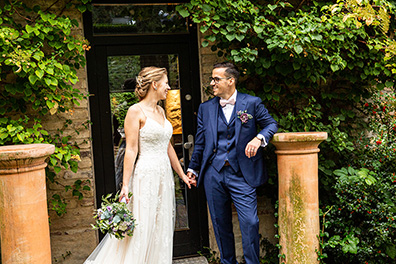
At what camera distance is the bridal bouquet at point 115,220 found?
3.12m

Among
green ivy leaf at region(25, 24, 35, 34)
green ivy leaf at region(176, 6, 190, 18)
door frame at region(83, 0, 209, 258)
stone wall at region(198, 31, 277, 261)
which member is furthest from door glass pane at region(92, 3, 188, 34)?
green ivy leaf at region(25, 24, 35, 34)

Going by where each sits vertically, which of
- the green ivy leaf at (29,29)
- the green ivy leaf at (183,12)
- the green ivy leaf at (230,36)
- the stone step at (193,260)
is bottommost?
the stone step at (193,260)

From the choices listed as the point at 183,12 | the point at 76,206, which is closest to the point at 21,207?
the point at 76,206

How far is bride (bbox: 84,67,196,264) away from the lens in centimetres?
336

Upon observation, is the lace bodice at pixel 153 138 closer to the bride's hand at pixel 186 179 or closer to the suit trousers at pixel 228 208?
the bride's hand at pixel 186 179

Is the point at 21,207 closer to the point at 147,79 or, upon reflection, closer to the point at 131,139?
the point at 131,139

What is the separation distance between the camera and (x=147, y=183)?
11.2 ft

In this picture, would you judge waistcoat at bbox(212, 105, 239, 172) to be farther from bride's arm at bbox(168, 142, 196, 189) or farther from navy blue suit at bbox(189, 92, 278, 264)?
bride's arm at bbox(168, 142, 196, 189)

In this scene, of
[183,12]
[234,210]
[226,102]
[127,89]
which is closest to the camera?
[226,102]

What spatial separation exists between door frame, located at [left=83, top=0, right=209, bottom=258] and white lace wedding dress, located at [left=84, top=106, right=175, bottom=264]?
105cm

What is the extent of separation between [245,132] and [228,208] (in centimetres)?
76

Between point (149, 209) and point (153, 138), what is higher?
point (153, 138)

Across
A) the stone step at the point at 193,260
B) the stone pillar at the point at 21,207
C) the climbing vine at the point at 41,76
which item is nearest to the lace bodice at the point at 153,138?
the stone pillar at the point at 21,207

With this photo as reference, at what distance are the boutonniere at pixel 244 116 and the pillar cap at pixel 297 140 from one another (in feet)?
1.03
